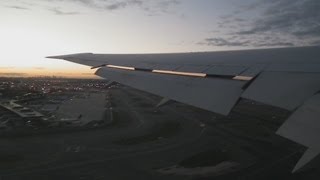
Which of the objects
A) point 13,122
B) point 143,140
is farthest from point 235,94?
point 13,122

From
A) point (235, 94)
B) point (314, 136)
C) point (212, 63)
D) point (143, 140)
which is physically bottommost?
point (143, 140)

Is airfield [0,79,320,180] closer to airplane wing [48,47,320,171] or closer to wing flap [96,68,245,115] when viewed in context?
airplane wing [48,47,320,171]

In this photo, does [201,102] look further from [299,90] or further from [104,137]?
[104,137]

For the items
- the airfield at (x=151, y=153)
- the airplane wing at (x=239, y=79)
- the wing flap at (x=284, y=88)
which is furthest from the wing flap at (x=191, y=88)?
the airfield at (x=151, y=153)

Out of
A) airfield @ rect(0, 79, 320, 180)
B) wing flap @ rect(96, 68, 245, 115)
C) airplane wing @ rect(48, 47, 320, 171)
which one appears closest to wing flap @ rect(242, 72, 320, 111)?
airplane wing @ rect(48, 47, 320, 171)

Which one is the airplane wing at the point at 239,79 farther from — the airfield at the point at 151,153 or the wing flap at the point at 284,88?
the airfield at the point at 151,153

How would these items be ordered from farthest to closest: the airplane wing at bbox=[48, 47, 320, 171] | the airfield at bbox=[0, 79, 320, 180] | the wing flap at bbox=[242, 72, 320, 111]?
the airfield at bbox=[0, 79, 320, 180] < the wing flap at bbox=[242, 72, 320, 111] < the airplane wing at bbox=[48, 47, 320, 171]

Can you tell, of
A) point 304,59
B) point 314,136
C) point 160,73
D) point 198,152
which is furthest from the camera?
point 198,152
